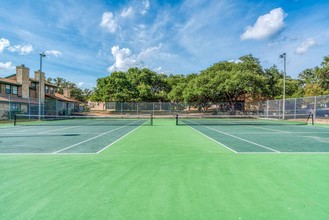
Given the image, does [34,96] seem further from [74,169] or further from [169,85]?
[74,169]

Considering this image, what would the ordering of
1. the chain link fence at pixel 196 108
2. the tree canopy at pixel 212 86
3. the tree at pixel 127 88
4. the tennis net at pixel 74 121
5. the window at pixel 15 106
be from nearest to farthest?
the tennis net at pixel 74 121 < the window at pixel 15 106 < the chain link fence at pixel 196 108 < the tree canopy at pixel 212 86 < the tree at pixel 127 88

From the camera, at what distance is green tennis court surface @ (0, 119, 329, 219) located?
118 inches

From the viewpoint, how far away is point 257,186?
13.0 feet

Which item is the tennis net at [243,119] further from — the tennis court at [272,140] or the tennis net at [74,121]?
the tennis court at [272,140]

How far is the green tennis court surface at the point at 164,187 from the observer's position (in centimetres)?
300

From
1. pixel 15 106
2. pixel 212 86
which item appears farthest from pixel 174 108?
pixel 15 106

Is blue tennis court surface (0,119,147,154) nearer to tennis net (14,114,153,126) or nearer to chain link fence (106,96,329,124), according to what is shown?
tennis net (14,114,153,126)

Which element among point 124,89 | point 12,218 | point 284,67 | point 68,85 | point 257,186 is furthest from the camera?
point 68,85

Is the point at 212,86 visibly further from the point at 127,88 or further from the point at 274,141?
the point at 274,141


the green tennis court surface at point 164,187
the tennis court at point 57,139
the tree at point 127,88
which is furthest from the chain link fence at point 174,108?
the green tennis court surface at point 164,187

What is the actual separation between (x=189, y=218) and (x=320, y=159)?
203 inches

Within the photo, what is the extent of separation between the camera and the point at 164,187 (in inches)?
153

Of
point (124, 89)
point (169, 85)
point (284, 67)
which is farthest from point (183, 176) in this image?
point (169, 85)

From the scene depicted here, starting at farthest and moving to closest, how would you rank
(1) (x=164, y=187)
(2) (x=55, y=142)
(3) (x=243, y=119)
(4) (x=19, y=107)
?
(3) (x=243, y=119) → (4) (x=19, y=107) → (2) (x=55, y=142) → (1) (x=164, y=187)
